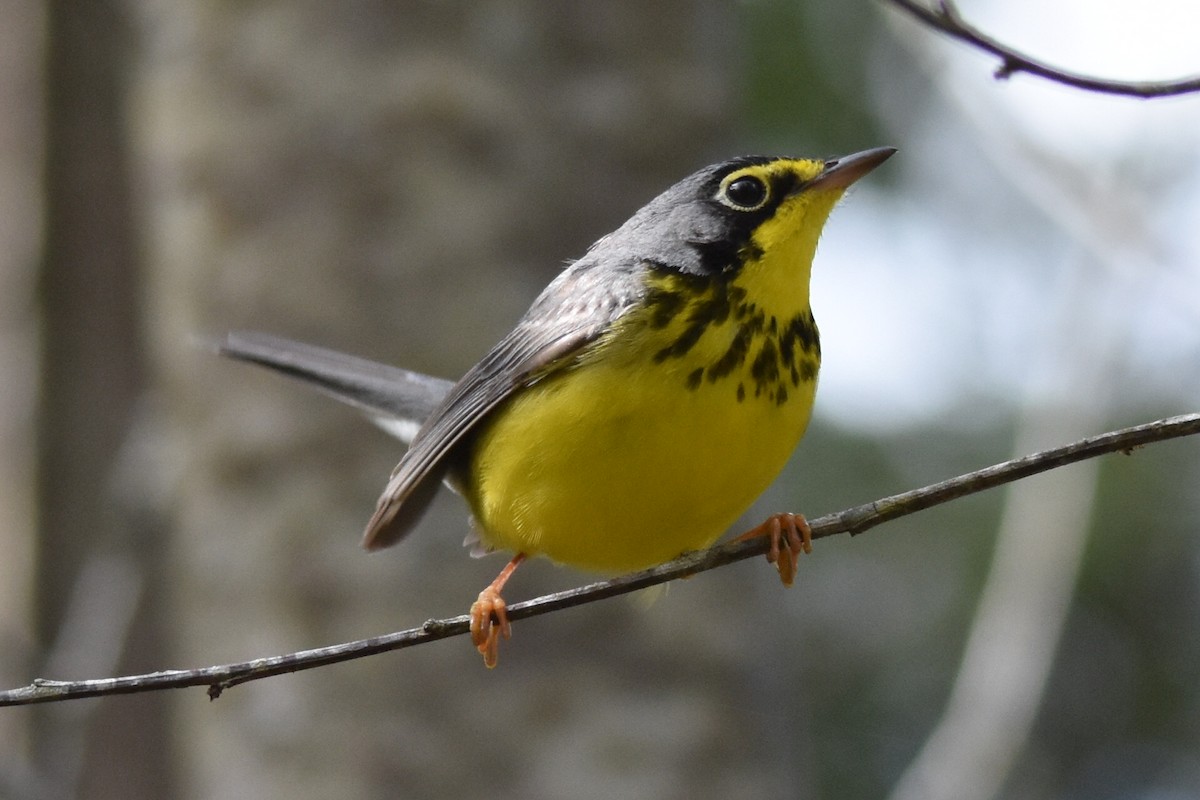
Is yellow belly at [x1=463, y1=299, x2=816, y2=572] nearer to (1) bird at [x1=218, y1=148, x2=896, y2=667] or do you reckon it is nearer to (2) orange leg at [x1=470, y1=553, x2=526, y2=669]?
(1) bird at [x1=218, y1=148, x2=896, y2=667]

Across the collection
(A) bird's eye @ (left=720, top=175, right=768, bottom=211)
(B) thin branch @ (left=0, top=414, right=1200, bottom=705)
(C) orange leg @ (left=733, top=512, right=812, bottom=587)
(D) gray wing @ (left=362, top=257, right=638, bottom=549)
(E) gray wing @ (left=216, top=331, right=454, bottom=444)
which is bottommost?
(B) thin branch @ (left=0, top=414, right=1200, bottom=705)

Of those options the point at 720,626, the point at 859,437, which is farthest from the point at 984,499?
the point at 720,626

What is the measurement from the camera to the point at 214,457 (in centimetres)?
570

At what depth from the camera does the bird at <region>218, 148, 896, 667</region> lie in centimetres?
368

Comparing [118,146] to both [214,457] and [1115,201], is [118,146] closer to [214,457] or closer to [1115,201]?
[214,457]

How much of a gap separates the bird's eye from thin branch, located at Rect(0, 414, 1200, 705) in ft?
5.05

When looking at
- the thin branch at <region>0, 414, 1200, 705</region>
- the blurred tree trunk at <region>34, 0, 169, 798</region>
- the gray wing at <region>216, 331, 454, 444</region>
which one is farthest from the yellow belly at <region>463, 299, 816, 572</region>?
the blurred tree trunk at <region>34, 0, 169, 798</region>

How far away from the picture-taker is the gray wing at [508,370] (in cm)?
395

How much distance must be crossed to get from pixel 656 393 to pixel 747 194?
84 centimetres

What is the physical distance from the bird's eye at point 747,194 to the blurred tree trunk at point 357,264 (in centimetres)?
156

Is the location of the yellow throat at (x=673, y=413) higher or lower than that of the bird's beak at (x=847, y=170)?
lower

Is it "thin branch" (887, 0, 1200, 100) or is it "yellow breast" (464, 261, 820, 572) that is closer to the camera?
"thin branch" (887, 0, 1200, 100)

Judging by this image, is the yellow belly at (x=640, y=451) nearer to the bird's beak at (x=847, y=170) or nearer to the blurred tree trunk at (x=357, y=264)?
the bird's beak at (x=847, y=170)

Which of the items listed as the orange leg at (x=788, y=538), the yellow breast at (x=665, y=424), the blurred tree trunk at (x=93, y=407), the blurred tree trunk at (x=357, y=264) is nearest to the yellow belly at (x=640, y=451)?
the yellow breast at (x=665, y=424)
